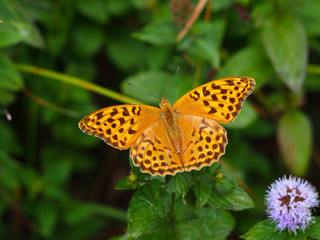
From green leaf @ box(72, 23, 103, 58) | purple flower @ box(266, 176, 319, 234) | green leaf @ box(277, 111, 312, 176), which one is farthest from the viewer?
green leaf @ box(72, 23, 103, 58)

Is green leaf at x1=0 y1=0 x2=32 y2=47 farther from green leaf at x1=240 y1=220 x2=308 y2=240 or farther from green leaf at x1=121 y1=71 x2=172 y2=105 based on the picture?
green leaf at x1=240 y1=220 x2=308 y2=240

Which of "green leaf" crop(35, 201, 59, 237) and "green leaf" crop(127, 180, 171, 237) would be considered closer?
"green leaf" crop(127, 180, 171, 237)

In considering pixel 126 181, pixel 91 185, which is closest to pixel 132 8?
pixel 91 185

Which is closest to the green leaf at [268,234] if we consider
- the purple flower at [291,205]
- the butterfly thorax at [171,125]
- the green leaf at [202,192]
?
the purple flower at [291,205]

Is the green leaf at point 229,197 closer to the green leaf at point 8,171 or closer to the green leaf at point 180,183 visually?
the green leaf at point 180,183

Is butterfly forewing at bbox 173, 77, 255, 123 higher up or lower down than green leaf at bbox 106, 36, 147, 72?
lower down

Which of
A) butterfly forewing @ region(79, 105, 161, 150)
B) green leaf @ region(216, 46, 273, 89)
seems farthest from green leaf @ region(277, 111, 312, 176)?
butterfly forewing @ region(79, 105, 161, 150)

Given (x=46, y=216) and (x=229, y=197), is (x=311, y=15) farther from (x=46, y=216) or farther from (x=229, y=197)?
(x=46, y=216)

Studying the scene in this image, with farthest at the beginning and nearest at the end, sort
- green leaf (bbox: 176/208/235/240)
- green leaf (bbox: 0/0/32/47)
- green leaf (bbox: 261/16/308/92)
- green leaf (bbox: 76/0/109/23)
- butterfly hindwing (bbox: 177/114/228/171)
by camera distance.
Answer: green leaf (bbox: 76/0/109/23)
green leaf (bbox: 261/16/308/92)
green leaf (bbox: 0/0/32/47)
green leaf (bbox: 176/208/235/240)
butterfly hindwing (bbox: 177/114/228/171)
